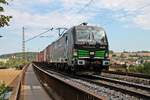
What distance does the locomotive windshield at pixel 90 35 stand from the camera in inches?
1243

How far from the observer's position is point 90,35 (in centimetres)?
3225

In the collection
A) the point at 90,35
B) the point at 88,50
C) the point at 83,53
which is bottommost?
the point at 83,53

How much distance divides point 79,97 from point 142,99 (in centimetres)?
605

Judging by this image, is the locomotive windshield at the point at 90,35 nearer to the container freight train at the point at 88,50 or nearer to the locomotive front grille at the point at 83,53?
the container freight train at the point at 88,50

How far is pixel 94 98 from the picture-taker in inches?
363

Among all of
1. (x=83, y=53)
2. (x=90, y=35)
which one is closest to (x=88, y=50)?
(x=83, y=53)

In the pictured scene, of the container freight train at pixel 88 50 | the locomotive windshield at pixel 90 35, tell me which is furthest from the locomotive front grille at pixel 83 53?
the locomotive windshield at pixel 90 35

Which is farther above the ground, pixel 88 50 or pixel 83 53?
pixel 88 50

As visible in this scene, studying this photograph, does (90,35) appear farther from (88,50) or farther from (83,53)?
(83,53)

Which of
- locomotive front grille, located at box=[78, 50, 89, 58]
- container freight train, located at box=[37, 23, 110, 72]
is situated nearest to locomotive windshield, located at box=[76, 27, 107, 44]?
container freight train, located at box=[37, 23, 110, 72]

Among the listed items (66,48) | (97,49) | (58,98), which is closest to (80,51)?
(97,49)

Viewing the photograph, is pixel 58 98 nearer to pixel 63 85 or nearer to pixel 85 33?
pixel 63 85

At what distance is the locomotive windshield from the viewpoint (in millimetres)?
31562

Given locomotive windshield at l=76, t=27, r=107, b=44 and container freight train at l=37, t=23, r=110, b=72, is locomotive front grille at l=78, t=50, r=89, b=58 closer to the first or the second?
container freight train at l=37, t=23, r=110, b=72
